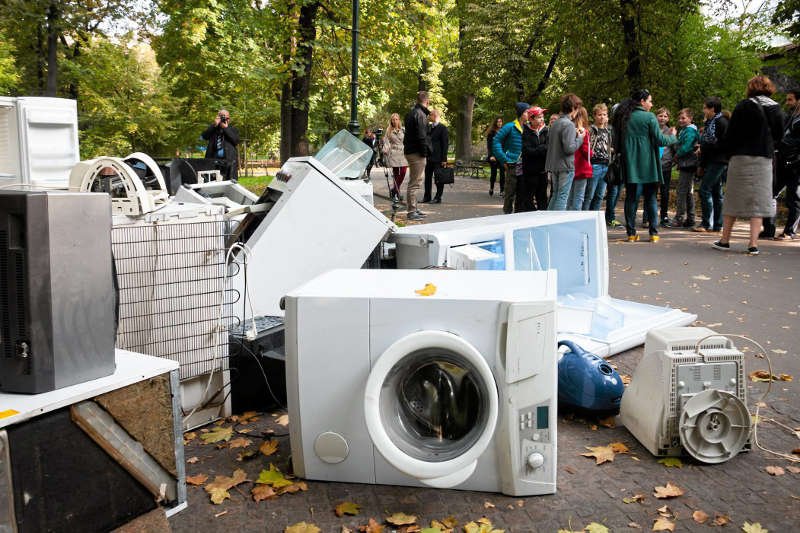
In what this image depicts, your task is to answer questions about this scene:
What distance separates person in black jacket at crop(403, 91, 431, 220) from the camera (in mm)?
12602

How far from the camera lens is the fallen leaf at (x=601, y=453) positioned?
11.9 feet

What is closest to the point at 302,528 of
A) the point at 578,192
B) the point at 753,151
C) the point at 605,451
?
the point at 605,451

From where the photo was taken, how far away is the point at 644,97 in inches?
393

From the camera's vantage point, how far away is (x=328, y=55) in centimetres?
1720

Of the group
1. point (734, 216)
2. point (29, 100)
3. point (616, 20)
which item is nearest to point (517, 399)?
point (29, 100)

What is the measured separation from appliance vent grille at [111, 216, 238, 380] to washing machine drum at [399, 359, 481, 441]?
1.51 meters

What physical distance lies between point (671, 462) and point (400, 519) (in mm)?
1546

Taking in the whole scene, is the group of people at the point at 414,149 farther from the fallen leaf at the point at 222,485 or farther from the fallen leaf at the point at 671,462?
the fallen leaf at the point at 222,485

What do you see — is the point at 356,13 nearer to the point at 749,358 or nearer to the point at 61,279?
the point at 749,358

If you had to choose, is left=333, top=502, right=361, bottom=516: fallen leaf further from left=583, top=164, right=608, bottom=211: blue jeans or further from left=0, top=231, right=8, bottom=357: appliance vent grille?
left=583, top=164, right=608, bottom=211: blue jeans

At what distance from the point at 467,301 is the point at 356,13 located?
10.6 m

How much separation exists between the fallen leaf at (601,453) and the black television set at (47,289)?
2568 millimetres

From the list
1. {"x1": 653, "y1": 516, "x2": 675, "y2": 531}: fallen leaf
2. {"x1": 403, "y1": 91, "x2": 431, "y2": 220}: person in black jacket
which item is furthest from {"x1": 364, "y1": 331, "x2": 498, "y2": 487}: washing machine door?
{"x1": 403, "y1": 91, "x2": 431, "y2": 220}: person in black jacket

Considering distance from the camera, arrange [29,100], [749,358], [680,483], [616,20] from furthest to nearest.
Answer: [616,20] → [749,358] → [29,100] → [680,483]
